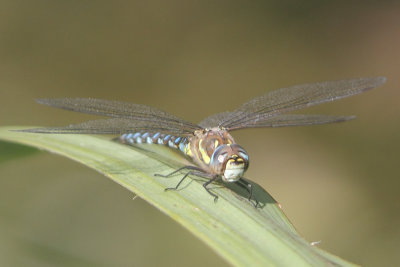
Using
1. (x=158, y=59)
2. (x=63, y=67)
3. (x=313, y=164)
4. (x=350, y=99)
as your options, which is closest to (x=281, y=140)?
(x=313, y=164)

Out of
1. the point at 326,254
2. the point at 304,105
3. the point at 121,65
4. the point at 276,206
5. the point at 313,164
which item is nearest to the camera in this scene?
the point at 326,254

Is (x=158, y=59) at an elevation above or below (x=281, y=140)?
above

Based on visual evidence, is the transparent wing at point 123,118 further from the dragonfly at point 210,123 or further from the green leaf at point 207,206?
the green leaf at point 207,206

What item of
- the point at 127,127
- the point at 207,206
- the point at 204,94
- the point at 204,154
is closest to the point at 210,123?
the point at 204,154

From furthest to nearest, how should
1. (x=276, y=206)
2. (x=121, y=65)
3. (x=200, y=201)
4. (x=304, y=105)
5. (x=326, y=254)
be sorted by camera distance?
(x=121, y=65) → (x=304, y=105) → (x=276, y=206) → (x=200, y=201) → (x=326, y=254)

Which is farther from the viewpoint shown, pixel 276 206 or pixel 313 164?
pixel 313 164

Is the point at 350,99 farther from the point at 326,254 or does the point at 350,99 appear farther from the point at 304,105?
the point at 326,254

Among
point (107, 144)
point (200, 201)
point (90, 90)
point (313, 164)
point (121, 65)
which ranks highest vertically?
point (121, 65)

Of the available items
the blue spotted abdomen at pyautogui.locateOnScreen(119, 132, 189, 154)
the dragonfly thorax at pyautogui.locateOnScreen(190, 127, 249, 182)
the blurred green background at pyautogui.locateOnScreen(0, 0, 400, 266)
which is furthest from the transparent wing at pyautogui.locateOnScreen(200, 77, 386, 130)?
the blurred green background at pyautogui.locateOnScreen(0, 0, 400, 266)
